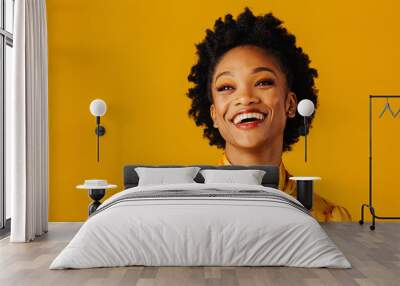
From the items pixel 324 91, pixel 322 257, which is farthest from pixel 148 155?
pixel 322 257

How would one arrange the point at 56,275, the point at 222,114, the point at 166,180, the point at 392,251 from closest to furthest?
1. the point at 56,275
2. the point at 392,251
3. the point at 166,180
4. the point at 222,114

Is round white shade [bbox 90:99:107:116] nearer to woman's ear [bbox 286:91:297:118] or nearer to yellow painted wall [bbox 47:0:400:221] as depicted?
yellow painted wall [bbox 47:0:400:221]

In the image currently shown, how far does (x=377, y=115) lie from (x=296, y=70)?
125 cm

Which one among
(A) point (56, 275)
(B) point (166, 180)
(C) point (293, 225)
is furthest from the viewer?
(B) point (166, 180)

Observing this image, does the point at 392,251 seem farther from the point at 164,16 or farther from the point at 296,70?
the point at 164,16

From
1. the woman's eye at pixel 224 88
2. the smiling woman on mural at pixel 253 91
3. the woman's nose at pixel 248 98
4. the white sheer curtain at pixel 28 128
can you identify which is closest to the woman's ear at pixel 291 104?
the smiling woman on mural at pixel 253 91

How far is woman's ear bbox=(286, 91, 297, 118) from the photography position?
6.98m

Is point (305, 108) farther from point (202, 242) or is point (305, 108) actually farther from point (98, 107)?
point (202, 242)

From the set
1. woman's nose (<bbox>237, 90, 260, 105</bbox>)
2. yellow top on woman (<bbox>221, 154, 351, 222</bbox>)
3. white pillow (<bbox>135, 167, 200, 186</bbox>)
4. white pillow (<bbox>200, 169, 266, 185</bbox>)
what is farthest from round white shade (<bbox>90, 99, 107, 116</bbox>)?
woman's nose (<bbox>237, 90, 260, 105</bbox>)

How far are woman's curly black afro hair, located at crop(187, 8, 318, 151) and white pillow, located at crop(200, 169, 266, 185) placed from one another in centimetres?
70

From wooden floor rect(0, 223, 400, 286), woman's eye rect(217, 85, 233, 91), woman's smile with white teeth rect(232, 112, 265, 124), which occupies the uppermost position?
woman's eye rect(217, 85, 233, 91)

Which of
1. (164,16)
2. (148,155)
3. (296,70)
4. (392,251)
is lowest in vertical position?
(392,251)

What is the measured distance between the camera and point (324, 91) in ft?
23.3

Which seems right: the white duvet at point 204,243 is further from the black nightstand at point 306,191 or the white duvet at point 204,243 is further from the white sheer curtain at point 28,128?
the black nightstand at point 306,191
